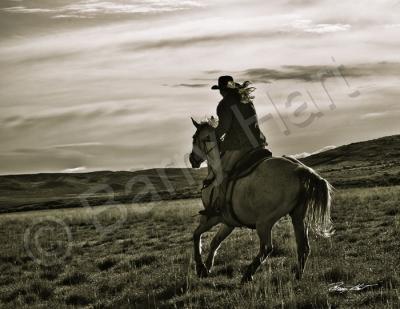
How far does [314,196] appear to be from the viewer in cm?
860

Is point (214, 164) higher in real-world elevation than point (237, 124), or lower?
lower

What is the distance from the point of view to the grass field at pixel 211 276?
285 inches

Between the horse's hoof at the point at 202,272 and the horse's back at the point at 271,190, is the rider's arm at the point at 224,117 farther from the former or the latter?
the horse's hoof at the point at 202,272

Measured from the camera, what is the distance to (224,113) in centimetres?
938

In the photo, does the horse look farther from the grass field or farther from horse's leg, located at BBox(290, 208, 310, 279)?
the grass field

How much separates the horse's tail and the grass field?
839 millimetres

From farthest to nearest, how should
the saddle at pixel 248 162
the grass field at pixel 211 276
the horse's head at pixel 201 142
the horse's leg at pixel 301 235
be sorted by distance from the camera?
the horse's head at pixel 201 142, the saddle at pixel 248 162, the horse's leg at pixel 301 235, the grass field at pixel 211 276

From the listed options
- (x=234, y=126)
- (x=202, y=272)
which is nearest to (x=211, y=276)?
(x=202, y=272)

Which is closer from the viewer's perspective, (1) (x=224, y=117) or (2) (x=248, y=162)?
(2) (x=248, y=162)

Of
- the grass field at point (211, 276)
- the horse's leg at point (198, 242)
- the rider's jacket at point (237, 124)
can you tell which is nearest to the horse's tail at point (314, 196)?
the grass field at point (211, 276)

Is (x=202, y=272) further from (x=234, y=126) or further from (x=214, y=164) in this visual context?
(x=234, y=126)

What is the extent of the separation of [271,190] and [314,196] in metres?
0.74

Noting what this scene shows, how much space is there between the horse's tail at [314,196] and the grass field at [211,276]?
0.84 m

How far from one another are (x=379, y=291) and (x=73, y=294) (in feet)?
16.7
